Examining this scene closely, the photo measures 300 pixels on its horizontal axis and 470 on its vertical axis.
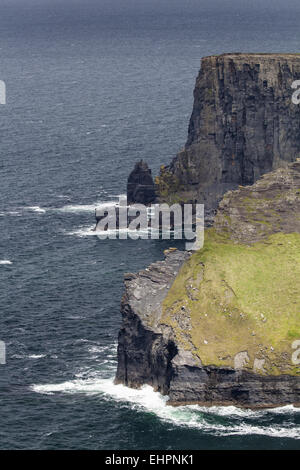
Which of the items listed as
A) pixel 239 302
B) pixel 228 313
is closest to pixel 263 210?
pixel 239 302

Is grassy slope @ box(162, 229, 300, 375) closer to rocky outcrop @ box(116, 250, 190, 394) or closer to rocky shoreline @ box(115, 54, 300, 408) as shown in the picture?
rocky shoreline @ box(115, 54, 300, 408)

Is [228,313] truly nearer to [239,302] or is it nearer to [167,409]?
[239,302]

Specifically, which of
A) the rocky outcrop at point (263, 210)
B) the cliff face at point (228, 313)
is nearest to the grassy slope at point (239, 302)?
the cliff face at point (228, 313)

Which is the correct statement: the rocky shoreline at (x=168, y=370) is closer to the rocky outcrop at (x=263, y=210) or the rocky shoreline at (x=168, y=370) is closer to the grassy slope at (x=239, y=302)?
the grassy slope at (x=239, y=302)

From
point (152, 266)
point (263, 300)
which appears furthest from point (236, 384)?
point (152, 266)

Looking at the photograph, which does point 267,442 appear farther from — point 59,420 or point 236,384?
point 59,420

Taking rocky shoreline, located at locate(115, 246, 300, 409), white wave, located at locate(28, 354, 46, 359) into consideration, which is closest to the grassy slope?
rocky shoreline, located at locate(115, 246, 300, 409)
